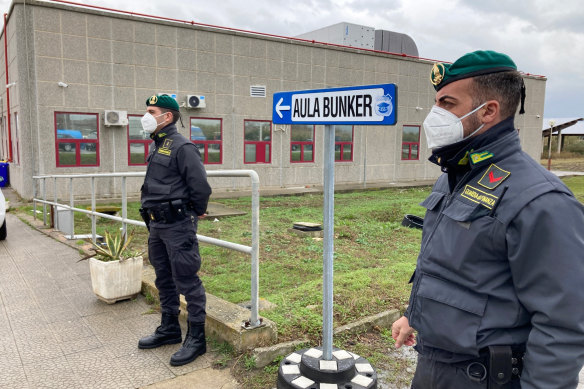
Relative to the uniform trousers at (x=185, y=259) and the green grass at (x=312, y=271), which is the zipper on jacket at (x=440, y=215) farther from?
the uniform trousers at (x=185, y=259)

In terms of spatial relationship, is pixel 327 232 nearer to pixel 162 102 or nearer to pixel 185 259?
pixel 185 259

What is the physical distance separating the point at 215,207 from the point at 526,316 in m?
10.3

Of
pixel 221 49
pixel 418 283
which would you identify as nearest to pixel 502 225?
pixel 418 283

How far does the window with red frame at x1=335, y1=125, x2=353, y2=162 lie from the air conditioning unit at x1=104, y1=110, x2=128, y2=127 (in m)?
8.82

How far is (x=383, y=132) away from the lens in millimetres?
20531

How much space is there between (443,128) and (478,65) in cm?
25

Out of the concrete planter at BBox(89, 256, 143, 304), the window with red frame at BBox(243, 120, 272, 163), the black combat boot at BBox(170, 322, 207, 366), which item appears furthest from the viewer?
the window with red frame at BBox(243, 120, 272, 163)

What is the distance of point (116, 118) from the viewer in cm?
1385

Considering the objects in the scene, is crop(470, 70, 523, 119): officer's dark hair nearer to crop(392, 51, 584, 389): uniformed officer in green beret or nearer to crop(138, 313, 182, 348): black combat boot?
crop(392, 51, 584, 389): uniformed officer in green beret

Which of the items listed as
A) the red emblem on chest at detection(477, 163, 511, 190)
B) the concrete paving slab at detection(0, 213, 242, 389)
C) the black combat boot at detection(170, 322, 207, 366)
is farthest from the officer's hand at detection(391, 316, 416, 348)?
the black combat boot at detection(170, 322, 207, 366)

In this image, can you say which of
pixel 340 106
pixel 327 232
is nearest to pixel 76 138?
pixel 327 232

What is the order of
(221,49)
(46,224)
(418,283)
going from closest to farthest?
(418,283)
(46,224)
(221,49)

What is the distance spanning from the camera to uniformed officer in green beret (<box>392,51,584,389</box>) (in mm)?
1308

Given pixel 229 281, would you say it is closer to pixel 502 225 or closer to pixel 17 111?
pixel 502 225
